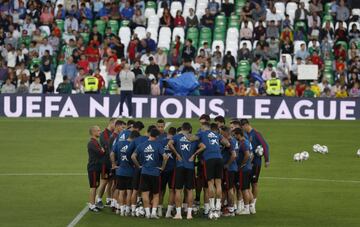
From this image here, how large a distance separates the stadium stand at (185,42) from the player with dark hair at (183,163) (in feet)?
71.1

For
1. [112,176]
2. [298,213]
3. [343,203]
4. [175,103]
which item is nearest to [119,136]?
[112,176]

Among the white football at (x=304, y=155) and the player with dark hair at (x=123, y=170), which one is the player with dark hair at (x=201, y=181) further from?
the white football at (x=304, y=155)

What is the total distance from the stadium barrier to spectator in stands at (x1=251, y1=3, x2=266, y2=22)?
748cm

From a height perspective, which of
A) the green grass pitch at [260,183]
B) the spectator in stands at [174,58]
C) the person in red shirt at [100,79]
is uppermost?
the spectator in stands at [174,58]

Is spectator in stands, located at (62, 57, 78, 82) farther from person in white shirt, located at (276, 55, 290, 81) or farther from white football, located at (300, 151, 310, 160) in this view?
white football, located at (300, 151, 310, 160)

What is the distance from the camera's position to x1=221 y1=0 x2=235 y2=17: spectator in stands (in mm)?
53031

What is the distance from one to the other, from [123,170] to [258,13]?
28.1m

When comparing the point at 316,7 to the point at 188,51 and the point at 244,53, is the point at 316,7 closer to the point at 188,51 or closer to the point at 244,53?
the point at 244,53

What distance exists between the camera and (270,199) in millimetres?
29094

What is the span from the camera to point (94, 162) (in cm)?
2625

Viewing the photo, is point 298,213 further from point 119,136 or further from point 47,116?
point 47,116

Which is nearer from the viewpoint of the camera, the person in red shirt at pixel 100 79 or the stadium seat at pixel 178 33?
the person in red shirt at pixel 100 79

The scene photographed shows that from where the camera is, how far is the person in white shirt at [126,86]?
4384 centimetres

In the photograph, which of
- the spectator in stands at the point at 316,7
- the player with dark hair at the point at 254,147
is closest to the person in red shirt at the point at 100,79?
the spectator in stands at the point at 316,7
